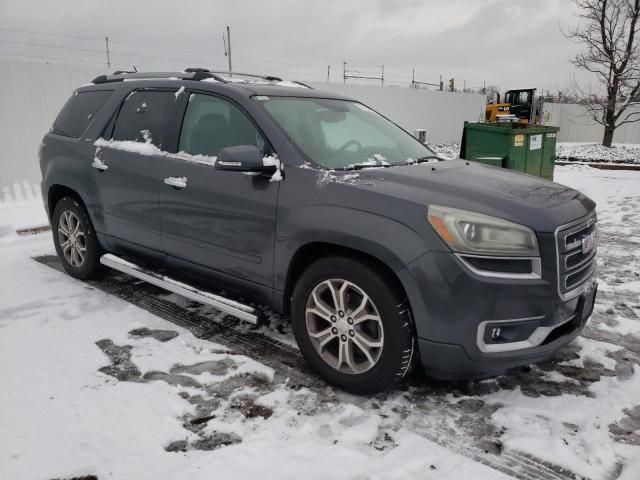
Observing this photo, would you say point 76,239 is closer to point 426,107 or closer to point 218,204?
point 218,204

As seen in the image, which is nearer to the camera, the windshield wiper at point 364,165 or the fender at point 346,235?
the fender at point 346,235

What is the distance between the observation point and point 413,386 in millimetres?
2951

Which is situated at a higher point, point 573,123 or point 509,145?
point 573,123

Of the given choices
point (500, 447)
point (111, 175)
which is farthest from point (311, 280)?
point (111, 175)

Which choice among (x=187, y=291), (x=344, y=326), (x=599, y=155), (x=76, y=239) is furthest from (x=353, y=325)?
(x=599, y=155)

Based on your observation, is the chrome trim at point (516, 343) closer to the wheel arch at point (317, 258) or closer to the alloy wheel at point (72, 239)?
the wheel arch at point (317, 258)

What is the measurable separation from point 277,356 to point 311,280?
2.35ft

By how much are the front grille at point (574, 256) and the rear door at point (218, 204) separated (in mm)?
1566

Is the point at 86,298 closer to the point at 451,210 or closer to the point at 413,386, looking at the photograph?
the point at 413,386

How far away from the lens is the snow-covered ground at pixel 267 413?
227 centimetres

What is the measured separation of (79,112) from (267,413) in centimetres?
340

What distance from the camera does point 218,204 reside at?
10.6ft

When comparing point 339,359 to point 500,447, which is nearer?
point 500,447

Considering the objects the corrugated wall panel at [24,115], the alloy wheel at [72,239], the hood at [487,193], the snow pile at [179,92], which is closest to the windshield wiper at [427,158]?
the hood at [487,193]
